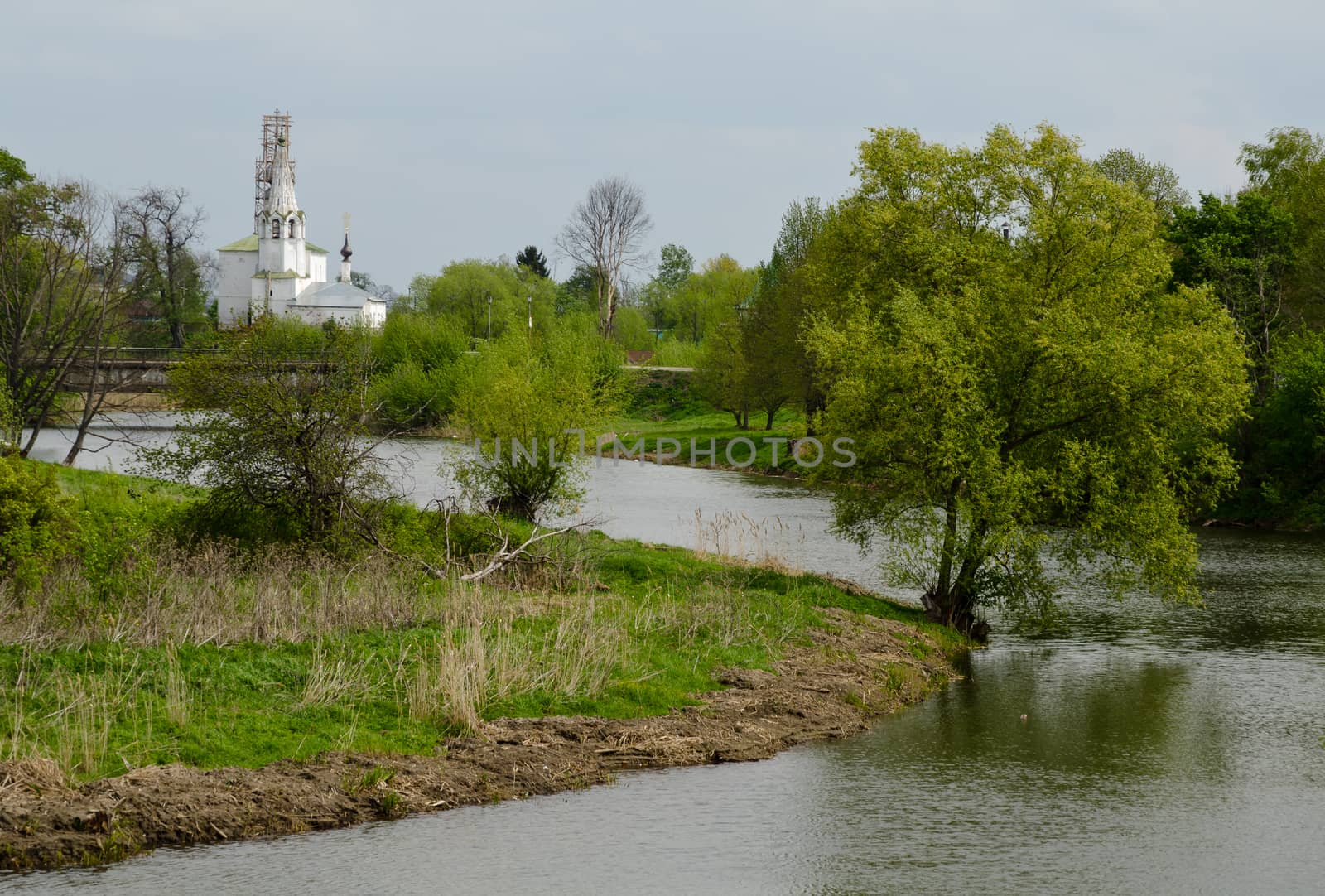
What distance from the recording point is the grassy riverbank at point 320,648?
14.4 metres

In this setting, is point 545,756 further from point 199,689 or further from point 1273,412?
point 1273,412

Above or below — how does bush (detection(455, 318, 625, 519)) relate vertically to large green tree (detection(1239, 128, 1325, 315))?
below

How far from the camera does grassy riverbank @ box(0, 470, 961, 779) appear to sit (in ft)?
47.3

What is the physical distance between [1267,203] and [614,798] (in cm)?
4717

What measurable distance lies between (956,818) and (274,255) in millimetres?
131368

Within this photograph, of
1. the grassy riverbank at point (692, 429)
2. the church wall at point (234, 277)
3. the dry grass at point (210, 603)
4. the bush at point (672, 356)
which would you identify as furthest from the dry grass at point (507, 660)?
the church wall at point (234, 277)

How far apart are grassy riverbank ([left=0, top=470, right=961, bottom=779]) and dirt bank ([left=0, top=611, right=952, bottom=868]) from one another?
0.35m

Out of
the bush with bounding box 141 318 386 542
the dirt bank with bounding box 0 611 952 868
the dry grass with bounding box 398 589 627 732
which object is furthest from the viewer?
the bush with bounding box 141 318 386 542

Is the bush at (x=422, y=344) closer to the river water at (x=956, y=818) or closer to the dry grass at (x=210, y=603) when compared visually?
the dry grass at (x=210, y=603)

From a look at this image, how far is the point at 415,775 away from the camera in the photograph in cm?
1439

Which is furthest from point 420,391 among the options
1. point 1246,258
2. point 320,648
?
point 320,648

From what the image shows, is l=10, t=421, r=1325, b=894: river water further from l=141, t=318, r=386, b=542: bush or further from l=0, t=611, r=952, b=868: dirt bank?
l=141, t=318, r=386, b=542: bush

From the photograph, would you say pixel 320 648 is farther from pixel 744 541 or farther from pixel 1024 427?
pixel 744 541

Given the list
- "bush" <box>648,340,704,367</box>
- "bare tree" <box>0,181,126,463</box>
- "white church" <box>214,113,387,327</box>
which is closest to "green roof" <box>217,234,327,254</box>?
"white church" <box>214,113,387,327</box>
